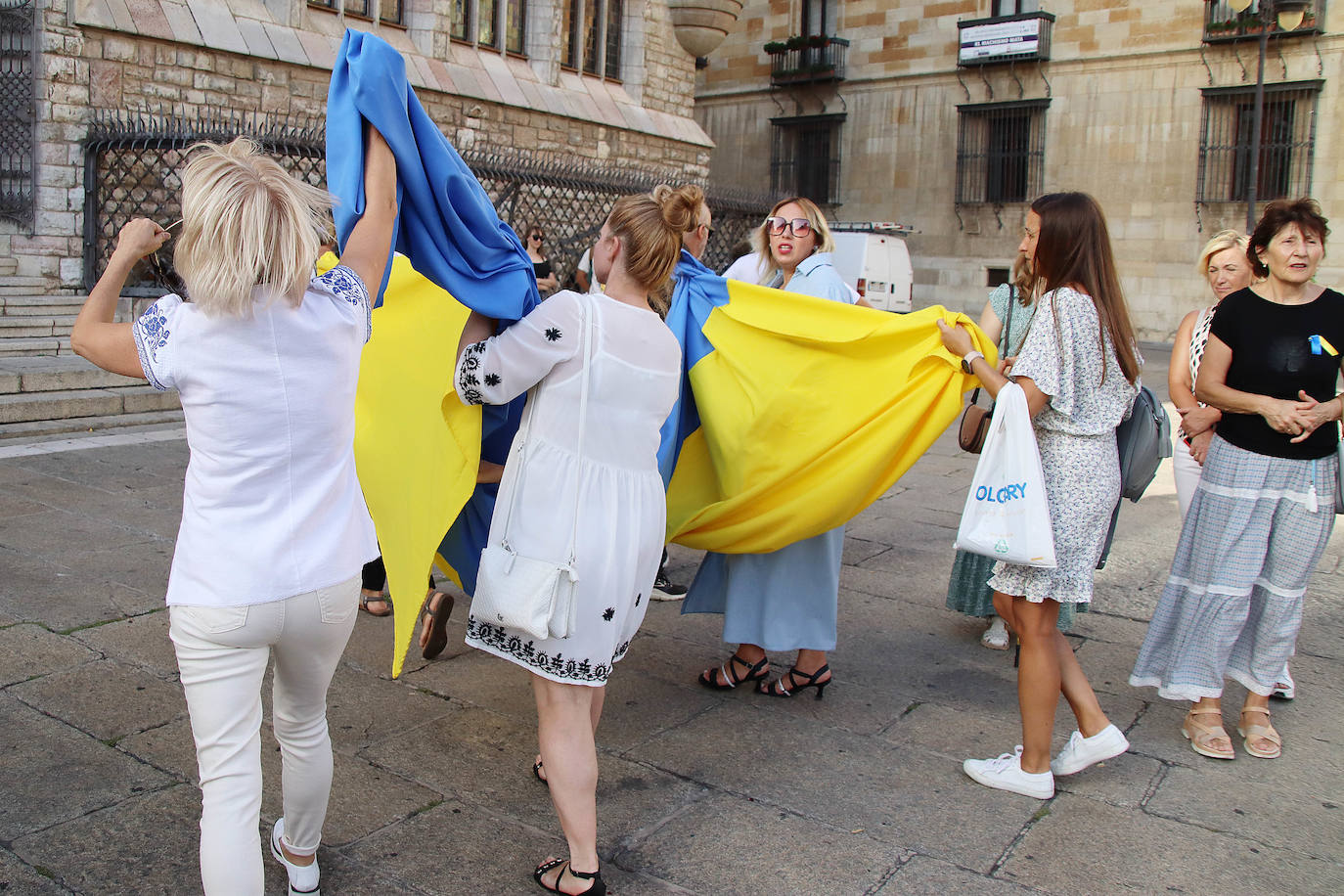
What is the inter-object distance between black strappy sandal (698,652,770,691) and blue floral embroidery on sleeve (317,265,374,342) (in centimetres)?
234

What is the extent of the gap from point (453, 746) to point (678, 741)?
2.44 feet

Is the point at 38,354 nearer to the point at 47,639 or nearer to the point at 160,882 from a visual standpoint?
the point at 47,639

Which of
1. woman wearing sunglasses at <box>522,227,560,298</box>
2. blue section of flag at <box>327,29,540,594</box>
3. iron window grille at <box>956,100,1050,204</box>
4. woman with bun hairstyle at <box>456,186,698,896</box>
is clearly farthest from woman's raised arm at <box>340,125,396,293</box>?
iron window grille at <box>956,100,1050,204</box>

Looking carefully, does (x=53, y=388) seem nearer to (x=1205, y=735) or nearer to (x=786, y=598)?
(x=786, y=598)

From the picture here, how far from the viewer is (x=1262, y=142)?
77.9ft

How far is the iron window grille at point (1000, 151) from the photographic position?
86.6ft

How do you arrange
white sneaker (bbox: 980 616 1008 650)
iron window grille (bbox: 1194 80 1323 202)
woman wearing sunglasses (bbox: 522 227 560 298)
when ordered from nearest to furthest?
white sneaker (bbox: 980 616 1008 650) → woman wearing sunglasses (bbox: 522 227 560 298) → iron window grille (bbox: 1194 80 1323 202)

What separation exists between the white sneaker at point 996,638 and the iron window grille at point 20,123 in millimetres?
11479

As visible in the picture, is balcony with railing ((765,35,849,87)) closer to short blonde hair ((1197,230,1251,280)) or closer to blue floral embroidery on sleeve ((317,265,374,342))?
short blonde hair ((1197,230,1251,280))

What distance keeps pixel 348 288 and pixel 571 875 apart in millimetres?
1513

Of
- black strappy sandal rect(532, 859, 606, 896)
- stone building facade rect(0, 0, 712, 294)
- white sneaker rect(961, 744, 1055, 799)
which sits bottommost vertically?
black strappy sandal rect(532, 859, 606, 896)

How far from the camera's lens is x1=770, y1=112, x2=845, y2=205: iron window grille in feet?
96.4

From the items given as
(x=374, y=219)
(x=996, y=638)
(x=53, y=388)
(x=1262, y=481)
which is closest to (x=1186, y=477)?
(x=1262, y=481)

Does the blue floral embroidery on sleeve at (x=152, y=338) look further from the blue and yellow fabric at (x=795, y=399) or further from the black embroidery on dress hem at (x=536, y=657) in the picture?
the blue and yellow fabric at (x=795, y=399)
